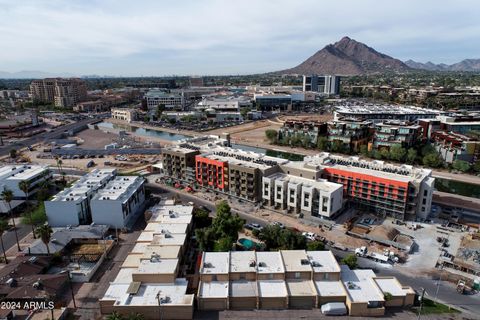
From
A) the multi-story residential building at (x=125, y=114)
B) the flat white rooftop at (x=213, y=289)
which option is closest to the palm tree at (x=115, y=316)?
the flat white rooftop at (x=213, y=289)

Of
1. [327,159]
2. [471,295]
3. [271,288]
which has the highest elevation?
[327,159]

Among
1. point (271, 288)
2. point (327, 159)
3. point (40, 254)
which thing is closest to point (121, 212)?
point (40, 254)

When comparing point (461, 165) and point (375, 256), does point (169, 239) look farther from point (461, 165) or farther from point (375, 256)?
point (461, 165)

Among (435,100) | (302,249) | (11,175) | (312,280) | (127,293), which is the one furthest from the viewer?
(435,100)

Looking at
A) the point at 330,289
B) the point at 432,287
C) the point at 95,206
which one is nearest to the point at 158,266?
the point at 330,289

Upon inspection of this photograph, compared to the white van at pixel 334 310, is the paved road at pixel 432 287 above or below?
below

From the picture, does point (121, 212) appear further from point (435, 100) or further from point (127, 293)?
point (435, 100)

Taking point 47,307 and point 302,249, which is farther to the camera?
point 302,249

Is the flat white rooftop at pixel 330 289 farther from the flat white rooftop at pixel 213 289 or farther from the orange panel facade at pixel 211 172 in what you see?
the orange panel facade at pixel 211 172
